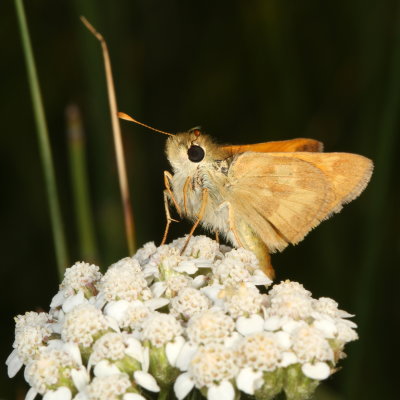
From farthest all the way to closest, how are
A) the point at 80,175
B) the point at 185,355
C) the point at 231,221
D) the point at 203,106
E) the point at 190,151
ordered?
1. the point at 203,106
2. the point at 80,175
3. the point at 190,151
4. the point at 231,221
5. the point at 185,355

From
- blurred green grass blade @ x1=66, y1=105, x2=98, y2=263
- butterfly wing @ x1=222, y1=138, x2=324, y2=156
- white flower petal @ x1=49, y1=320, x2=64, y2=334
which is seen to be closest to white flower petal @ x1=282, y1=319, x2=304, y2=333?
white flower petal @ x1=49, y1=320, x2=64, y2=334

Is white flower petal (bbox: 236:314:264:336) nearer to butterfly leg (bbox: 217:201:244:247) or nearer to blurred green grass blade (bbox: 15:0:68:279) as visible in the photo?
butterfly leg (bbox: 217:201:244:247)

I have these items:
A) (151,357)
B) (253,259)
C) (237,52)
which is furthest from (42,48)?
(151,357)

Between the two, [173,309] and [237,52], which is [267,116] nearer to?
[237,52]

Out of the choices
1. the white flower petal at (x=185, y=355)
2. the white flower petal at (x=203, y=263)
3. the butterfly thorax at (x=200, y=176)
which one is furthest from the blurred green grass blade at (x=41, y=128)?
the white flower petal at (x=185, y=355)

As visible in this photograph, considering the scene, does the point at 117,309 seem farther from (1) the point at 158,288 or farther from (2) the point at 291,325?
(2) the point at 291,325

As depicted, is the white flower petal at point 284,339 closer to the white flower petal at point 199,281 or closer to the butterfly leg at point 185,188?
the white flower petal at point 199,281

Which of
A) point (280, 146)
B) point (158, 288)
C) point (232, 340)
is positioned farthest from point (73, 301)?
point (280, 146)
